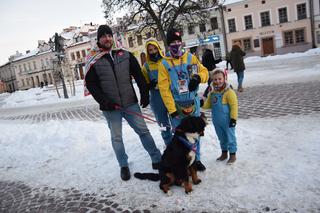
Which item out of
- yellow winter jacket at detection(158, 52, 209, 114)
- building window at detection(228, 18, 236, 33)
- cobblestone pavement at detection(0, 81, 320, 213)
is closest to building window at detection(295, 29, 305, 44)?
building window at detection(228, 18, 236, 33)

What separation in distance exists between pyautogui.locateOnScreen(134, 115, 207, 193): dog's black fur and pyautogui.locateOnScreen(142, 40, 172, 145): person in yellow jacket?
0.69 m

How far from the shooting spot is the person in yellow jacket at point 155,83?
4.33m

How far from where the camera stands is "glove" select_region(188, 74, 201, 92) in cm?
388

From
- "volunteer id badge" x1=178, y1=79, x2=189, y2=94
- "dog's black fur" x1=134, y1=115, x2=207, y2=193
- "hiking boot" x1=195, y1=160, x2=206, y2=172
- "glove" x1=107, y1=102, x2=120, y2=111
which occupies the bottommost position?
"hiking boot" x1=195, y1=160, x2=206, y2=172

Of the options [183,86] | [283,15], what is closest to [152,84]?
[183,86]

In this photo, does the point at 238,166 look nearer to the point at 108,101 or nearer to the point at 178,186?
the point at 178,186

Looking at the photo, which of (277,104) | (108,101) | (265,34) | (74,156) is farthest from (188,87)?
(265,34)

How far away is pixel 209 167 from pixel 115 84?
5.99ft

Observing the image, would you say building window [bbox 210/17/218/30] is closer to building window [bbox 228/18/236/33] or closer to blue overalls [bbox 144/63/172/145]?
building window [bbox 228/18/236/33]

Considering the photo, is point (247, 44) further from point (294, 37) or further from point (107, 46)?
point (107, 46)

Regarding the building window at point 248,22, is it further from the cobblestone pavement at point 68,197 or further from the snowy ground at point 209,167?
the snowy ground at point 209,167

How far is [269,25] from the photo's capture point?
38500 mm

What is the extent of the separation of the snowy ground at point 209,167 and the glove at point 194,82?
1.23 meters

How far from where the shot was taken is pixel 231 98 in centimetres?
422
